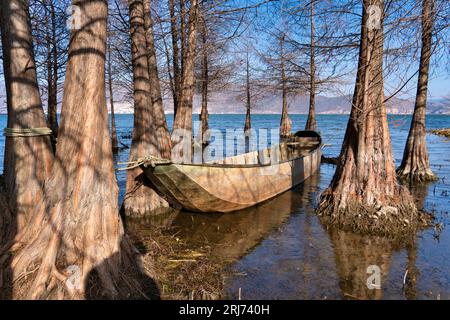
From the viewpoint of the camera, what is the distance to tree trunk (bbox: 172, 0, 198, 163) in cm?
1081

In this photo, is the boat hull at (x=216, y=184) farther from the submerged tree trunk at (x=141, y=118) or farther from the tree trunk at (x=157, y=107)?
the tree trunk at (x=157, y=107)

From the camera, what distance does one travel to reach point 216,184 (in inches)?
315

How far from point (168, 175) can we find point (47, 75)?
1088cm

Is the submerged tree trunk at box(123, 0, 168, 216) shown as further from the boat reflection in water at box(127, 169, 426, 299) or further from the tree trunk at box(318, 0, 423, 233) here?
the tree trunk at box(318, 0, 423, 233)

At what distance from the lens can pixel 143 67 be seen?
8.88 metres

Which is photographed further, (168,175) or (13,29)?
(168,175)

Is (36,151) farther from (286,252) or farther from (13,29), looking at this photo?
(286,252)

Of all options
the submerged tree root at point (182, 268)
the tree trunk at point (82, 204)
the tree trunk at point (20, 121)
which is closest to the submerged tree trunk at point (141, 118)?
the submerged tree root at point (182, 268)

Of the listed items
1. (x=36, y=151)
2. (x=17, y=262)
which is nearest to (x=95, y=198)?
(x=17, y=262)

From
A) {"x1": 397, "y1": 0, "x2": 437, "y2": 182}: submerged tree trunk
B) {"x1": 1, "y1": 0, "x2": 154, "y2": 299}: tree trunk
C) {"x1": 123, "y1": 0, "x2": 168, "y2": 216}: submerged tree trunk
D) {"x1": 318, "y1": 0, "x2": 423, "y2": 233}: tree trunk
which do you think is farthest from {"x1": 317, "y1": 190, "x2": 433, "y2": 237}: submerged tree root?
{"x1": 1, "y1": 0, "x2": 154, "y2": 299}: tree trunk

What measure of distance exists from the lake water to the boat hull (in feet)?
1.30

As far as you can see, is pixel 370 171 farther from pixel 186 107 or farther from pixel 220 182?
pixel 186 107

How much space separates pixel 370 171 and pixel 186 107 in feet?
22.9

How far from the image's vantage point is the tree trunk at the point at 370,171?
7371 millimetres
